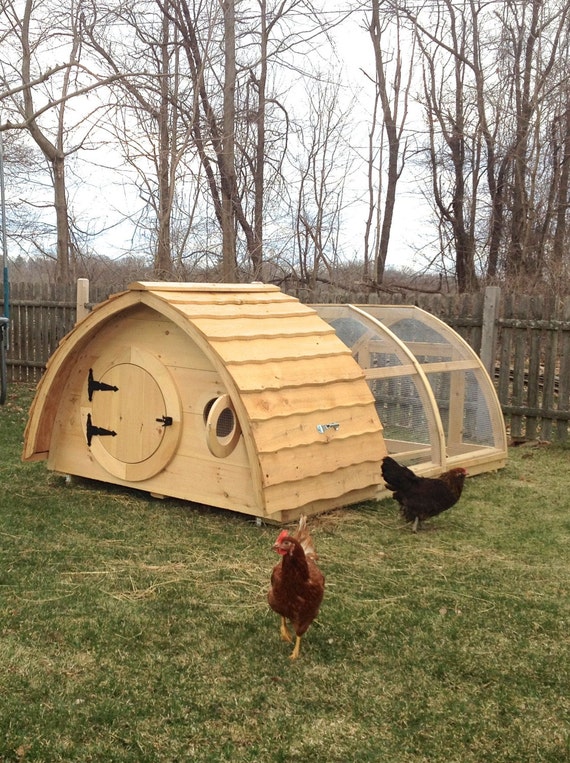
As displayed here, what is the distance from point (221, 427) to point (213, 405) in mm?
558

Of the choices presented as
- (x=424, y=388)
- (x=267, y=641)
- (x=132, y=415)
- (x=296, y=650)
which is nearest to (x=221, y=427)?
(x=132, y=415)

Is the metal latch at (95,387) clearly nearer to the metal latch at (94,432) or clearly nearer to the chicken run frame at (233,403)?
the chicken run frame at (233,403)

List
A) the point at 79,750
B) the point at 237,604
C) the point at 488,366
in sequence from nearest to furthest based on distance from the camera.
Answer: the point at 79,750 → the point at 237,604 → the point at 488,366

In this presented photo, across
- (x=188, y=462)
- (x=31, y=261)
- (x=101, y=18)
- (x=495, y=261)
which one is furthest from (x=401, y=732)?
(x=31, y=261)

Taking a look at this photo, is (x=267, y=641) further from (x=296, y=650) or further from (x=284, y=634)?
(x=296, y=650)

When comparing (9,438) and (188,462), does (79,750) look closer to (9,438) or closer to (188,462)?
(188,462)

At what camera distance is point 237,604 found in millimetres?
4539

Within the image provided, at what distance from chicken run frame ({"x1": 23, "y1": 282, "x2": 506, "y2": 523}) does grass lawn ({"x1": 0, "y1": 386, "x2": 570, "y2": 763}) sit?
1.20ft

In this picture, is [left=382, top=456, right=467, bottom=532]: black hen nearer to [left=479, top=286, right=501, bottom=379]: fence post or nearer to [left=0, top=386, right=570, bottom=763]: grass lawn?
[left=0, top=386, right=570, bottom=763]: grass lawn

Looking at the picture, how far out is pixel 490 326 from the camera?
996cm

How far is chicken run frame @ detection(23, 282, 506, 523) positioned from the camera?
6000mm

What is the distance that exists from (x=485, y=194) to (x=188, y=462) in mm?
13378

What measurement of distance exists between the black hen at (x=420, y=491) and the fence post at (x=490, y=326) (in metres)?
4.04

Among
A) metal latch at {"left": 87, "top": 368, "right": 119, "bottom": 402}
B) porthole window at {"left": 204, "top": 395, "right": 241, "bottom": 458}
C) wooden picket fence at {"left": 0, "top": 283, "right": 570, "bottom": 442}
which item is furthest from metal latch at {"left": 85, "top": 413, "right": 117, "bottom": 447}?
wooden picket fence at {"left": 0, "top": 283, "right": 570, "bottom": 442}
